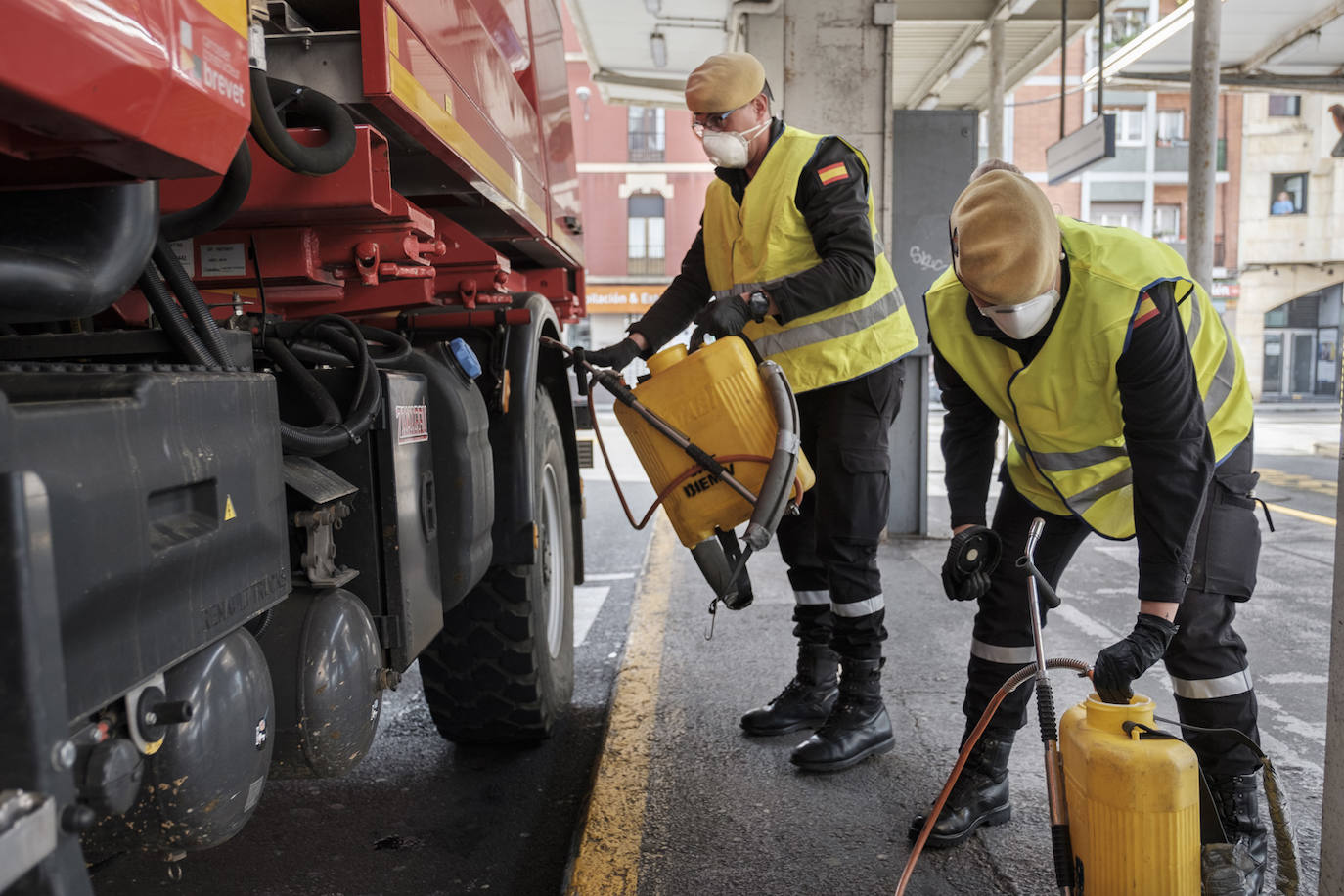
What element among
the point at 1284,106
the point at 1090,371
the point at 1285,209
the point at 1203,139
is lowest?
the point at 1090,371

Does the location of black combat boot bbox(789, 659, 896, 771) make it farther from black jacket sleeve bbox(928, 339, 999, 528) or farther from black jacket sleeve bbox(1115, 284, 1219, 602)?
black jacket sleeve bbox(1115, 284, 1219, 602)

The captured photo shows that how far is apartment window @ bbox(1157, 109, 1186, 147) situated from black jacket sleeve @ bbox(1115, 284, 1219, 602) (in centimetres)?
3110

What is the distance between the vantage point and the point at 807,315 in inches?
116

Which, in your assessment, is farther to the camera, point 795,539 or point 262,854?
point 795,539

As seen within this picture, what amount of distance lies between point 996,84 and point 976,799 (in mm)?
7925

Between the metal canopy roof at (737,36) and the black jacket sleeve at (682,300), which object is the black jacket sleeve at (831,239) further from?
the metal canopy roof at (737,36)

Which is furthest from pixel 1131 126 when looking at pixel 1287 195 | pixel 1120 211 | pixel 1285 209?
pixel 1285 209

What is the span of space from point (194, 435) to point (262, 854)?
1.77m

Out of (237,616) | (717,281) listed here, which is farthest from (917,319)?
(237,616)

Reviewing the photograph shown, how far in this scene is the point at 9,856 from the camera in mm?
A: 894

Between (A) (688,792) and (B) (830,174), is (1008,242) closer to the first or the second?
(B) (830,174)

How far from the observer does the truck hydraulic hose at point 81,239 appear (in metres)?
1.26

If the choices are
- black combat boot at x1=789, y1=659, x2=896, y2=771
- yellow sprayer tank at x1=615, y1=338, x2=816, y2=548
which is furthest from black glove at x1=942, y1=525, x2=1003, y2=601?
black combat boot at x1=789, y1=659, x2=896, y2=771

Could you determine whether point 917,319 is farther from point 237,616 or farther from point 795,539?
point 237,616
